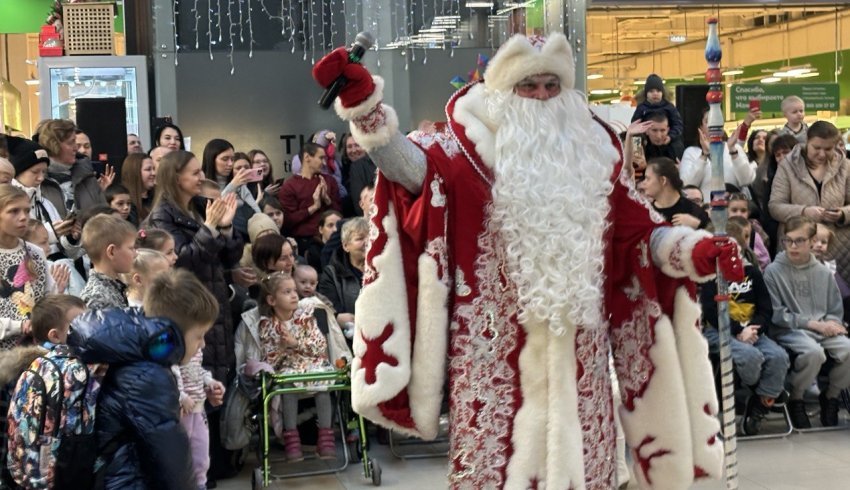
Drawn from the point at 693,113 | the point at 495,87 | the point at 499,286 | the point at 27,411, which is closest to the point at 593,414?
the point at 499,286

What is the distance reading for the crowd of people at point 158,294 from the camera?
3.35 metres

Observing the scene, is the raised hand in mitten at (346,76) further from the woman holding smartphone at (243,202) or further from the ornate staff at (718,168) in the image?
the woman holding smartphone at (243,202)

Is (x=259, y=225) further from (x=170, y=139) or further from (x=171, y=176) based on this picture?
(x=170, y=139)

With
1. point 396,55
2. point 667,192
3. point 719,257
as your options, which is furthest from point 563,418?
point 396,55

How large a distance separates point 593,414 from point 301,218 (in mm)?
4996

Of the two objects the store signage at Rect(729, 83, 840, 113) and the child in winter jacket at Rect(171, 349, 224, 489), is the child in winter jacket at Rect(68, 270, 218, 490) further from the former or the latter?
the store signage at Rect(729, 83, 840, 113)

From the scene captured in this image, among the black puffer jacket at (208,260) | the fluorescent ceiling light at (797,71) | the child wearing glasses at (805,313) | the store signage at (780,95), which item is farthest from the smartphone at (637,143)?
the fluorescent ceiling light at (797,71)

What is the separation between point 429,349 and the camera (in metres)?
3.96

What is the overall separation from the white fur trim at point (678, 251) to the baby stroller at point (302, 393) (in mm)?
2833

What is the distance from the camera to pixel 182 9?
12516mm

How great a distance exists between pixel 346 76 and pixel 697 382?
61.7 inches

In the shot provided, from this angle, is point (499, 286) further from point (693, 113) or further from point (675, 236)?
point (693, 113)

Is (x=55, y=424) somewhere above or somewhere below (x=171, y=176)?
below

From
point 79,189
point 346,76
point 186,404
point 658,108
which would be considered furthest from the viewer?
point 658,108
